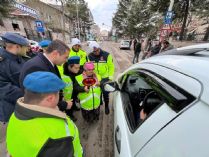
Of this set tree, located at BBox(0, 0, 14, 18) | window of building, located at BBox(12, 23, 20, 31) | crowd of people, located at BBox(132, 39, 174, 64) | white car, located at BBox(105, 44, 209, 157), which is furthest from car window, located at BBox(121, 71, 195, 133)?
window of building, located at BBox(12, 23, 20, 31)

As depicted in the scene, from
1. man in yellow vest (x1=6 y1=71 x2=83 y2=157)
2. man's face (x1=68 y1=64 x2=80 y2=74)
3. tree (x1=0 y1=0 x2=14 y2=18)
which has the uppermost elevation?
tree (x1=0 y1=0 x2=14 y2=18)

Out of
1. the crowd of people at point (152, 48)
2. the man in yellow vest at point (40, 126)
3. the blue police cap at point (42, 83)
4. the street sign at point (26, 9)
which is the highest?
the street sign at point (26, 9)

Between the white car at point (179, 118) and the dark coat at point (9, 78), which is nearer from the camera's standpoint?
the white car at point (179, 118)

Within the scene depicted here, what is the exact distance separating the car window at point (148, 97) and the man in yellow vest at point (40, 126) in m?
0.60

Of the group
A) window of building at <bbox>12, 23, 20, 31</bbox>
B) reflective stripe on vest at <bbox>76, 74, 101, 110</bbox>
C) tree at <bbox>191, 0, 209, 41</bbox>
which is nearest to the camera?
reflective stripe on vest at <bbox>76, 74, 101, 110</bbox>

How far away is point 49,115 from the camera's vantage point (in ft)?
3.62

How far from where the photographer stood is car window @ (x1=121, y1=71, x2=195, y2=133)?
879 millimetres

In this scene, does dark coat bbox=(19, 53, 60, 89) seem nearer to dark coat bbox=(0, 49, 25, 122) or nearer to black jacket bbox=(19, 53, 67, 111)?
black jacket bbox=(19, 53, 67, 111)

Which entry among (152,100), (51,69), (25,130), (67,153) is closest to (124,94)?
(152,100)

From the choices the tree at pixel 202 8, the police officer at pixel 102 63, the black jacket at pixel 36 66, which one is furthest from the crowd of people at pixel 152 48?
the tree at pixel 202 8

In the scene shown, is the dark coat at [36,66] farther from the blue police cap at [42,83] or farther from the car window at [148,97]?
the car window at [148,97]

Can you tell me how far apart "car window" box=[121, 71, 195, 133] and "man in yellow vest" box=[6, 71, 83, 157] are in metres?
0.60

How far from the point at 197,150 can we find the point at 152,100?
871 mm

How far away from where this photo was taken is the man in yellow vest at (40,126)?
1017mm
